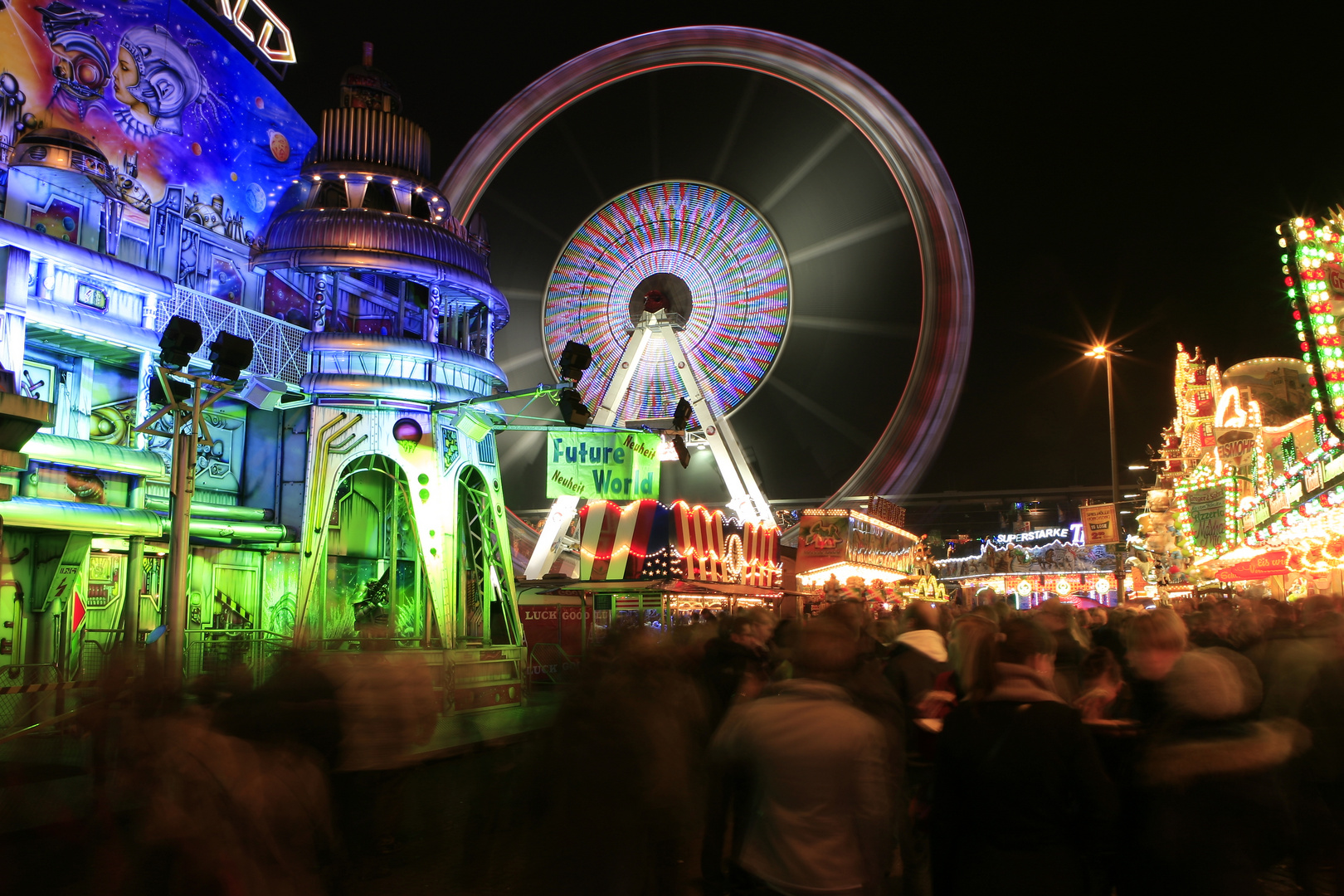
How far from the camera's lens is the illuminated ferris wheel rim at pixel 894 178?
96.5ft

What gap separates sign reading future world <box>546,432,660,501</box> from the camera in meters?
23.3

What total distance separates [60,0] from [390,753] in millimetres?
18466

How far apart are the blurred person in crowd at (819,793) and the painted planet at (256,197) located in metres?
21.2

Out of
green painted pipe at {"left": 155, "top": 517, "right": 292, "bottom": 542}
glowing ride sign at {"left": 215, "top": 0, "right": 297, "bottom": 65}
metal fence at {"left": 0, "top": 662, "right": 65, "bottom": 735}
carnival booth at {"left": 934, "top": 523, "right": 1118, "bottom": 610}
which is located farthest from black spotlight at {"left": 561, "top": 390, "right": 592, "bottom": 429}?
carnival booth at {"left": 934, "top": 523, "right": 1118, "bottom": 610}

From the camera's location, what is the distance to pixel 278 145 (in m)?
23.4

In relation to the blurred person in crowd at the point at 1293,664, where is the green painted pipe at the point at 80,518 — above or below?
above

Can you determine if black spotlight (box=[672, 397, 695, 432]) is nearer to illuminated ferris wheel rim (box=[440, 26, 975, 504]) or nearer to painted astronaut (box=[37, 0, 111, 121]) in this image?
illuminated ferris wheel rim (box=[440, 26, 975, 504])

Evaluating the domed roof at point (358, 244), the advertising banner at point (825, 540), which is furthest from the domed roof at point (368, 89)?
the advertising banner at point (825, 540)

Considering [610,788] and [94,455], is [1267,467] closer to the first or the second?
[94,455]

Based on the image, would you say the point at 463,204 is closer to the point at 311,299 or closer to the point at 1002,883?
the point at 311,299

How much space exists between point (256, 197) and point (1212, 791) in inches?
876

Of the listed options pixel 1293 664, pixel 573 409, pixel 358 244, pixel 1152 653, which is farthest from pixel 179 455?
pixel 1293 664

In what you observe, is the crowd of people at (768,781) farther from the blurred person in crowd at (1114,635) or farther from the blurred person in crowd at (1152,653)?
the blurred person in crowd at (1114,635)

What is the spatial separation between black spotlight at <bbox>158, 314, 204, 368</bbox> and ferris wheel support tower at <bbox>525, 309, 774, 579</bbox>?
19.5 metres
